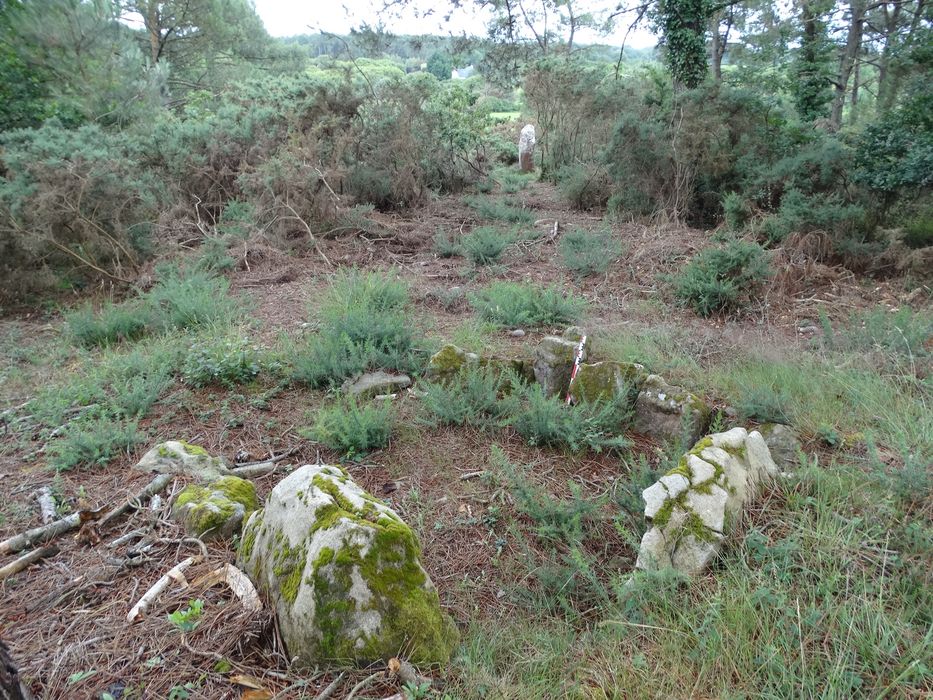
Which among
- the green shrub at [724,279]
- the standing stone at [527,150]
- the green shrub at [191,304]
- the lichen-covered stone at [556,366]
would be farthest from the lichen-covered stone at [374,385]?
the standing stone at [527,150]

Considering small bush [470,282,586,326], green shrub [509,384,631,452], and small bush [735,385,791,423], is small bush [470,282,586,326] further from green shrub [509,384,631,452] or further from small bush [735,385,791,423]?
small bush [735,385,791,423]

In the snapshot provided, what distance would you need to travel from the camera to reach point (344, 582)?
1.98 meters

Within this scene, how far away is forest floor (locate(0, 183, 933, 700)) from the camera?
181 cm

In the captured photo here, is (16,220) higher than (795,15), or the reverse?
(795,15)

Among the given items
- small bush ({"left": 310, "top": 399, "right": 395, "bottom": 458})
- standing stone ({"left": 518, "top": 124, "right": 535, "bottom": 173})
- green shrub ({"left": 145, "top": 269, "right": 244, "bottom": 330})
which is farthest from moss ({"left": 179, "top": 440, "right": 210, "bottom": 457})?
standing stone ({"left": 518, "top": 124, "right": 535, "bottom": 173})

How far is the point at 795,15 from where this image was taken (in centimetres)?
1321

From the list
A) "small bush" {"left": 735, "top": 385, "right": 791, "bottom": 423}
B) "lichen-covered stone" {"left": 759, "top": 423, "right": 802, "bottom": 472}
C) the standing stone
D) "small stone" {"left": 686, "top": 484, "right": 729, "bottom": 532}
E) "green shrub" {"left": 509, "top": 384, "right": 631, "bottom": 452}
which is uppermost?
the standing stone

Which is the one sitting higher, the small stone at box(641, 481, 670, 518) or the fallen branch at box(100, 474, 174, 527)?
the small stone at box(641, 481, 670, 518)

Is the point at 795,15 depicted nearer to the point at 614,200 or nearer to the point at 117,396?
the point at 614,200

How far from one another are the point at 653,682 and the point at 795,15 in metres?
16.1

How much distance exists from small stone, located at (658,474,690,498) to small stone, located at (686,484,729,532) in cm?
4

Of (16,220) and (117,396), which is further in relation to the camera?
(16,220)

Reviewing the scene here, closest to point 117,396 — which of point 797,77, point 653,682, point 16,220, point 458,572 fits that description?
point 458,572

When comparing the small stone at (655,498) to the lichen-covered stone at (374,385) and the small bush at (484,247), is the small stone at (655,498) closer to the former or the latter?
the lichen-covered stone at (374,385)
